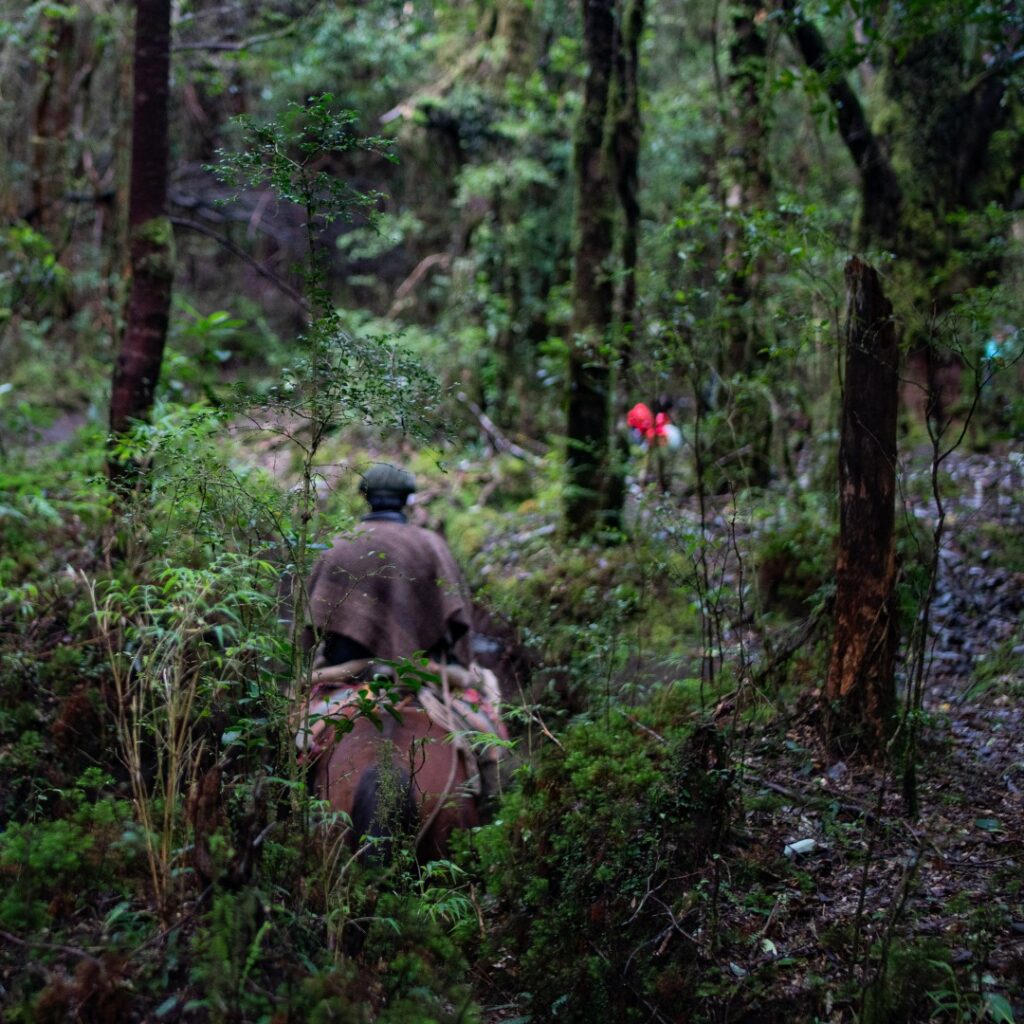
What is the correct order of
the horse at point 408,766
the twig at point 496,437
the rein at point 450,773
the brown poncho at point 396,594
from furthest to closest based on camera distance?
1. the twig at point 496,437
2. the brown poncho at point 396,594
3. the rein at point 450,773
4. the horse at point 408,766

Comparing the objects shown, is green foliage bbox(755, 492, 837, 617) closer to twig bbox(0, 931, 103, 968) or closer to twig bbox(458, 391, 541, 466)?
twig bbox(458, 391, 541, 466)

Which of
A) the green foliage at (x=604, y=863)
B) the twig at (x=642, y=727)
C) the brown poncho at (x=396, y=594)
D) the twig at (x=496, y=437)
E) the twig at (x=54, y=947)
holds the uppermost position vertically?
the twig at (x=496, y=437)

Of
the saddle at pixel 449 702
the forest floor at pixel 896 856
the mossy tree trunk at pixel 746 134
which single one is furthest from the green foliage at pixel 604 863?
the mossy tree trunk at pixel 746 134

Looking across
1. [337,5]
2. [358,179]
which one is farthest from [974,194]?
[358,179]

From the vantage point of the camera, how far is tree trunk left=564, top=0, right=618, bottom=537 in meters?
9.34

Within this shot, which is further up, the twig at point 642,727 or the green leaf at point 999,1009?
the twig at point 642,727

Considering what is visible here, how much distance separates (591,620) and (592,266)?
3.60 m

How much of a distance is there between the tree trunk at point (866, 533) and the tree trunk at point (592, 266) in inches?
163

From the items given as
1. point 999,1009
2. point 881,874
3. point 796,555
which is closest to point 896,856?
point 881,874

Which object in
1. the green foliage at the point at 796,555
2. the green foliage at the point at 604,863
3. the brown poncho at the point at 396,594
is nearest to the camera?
the green foliage at the point at 604,863

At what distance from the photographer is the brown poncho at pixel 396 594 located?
563 centimetres

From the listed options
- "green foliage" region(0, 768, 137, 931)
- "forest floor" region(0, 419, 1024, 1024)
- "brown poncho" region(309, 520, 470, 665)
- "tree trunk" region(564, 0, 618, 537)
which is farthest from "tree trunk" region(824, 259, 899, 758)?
"tree trunk" region(564, 0, 618, 537)

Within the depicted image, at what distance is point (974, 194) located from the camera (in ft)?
33.6

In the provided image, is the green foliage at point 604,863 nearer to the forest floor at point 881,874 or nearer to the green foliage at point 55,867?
the forest floor at point 881,874
